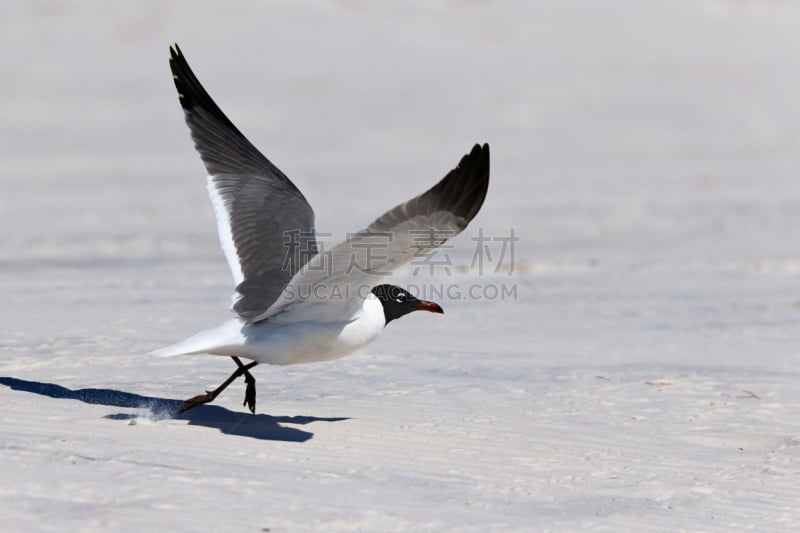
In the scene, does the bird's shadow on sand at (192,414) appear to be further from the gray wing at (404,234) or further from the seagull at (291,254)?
the gray wing at (404,234)

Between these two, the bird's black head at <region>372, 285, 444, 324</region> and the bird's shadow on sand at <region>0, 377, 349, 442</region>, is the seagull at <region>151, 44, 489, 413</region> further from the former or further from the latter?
the bird's shadow on sand at <region>0, 377, 349, 442</region>

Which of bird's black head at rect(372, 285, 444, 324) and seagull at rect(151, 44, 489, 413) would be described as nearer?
seagull at rect(151, 44, 489, 413)

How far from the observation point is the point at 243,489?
4.95 metres

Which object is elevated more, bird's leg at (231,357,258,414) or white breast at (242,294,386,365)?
white breast at (242,294,386,365)

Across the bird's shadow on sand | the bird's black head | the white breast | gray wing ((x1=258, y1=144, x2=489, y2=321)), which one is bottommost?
the bird's shadow on sand

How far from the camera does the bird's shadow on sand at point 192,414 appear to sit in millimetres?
6000

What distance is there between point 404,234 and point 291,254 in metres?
→ 1.53

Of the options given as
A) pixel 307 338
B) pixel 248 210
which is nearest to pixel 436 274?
pixel 248 210

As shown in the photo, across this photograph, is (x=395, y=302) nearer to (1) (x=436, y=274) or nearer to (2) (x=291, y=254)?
(2) (x=291, y=254)

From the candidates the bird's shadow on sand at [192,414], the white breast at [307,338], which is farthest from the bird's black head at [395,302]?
the bird's shadow on sand at [192,414]

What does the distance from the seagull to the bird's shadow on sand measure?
107mm

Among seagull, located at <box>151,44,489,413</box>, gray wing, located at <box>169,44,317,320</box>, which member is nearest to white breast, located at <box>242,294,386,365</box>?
seagull, located at <box>151,44,489,413</box>

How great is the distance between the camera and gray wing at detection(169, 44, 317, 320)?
6.46 metres

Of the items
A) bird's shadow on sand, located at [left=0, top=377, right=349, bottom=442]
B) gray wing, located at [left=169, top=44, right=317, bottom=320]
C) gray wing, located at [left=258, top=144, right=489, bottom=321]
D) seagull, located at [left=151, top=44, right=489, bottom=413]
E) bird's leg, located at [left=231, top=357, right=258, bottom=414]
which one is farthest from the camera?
gray wing, located at [left=169, top=44, right=317, bottom=320]
